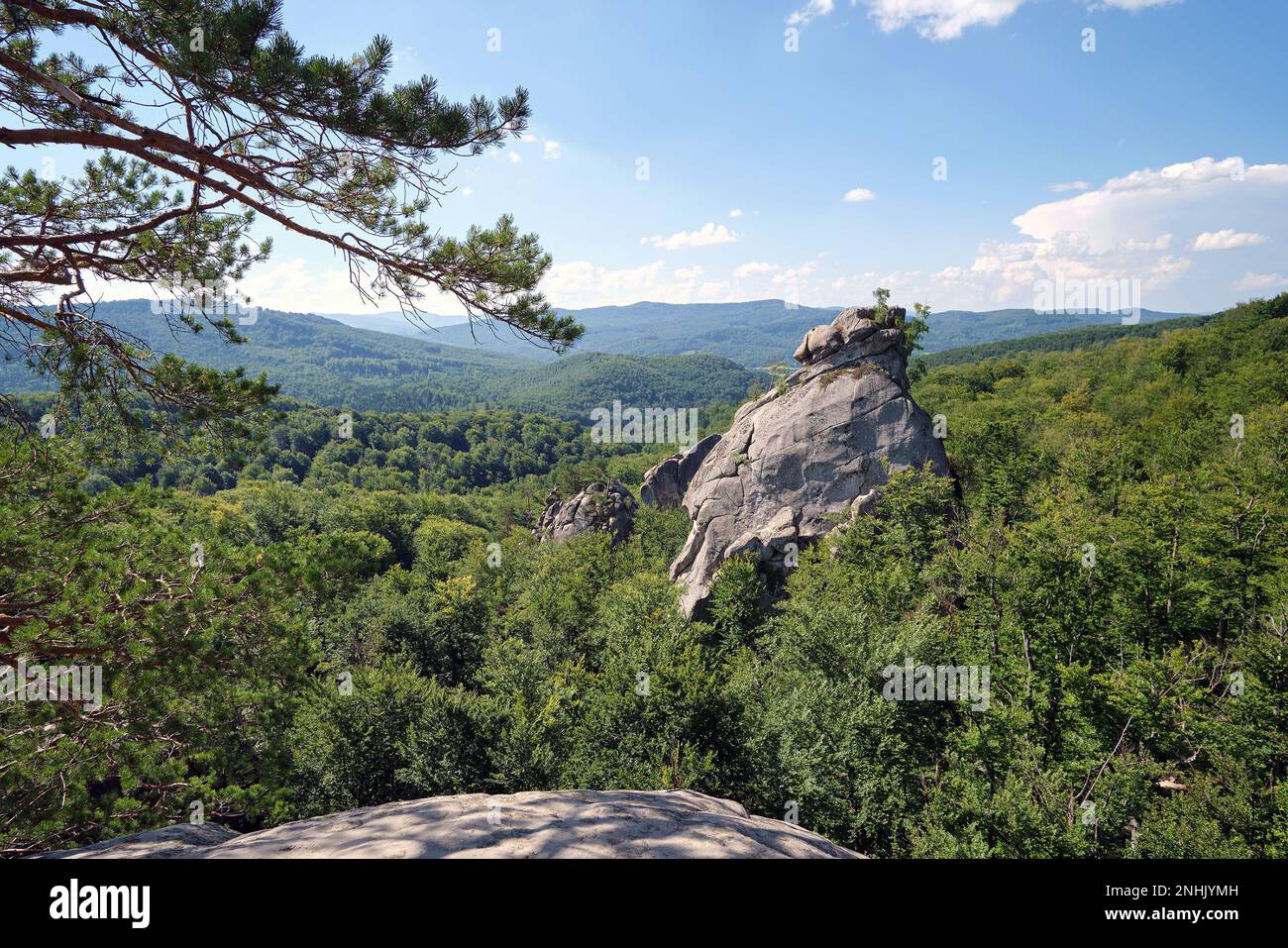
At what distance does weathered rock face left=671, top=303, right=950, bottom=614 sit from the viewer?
97.1 feet

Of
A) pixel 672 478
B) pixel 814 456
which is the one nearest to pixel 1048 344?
pixel 672 478

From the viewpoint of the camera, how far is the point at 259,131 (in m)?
7.11

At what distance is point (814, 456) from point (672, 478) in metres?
30.3

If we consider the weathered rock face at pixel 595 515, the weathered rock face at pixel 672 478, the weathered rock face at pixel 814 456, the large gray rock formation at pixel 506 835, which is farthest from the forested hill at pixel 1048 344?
the large gray rock formation at pixel 506 835

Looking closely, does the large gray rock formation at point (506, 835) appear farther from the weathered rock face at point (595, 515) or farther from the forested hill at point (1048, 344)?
the forested hill at point (1048, 344)

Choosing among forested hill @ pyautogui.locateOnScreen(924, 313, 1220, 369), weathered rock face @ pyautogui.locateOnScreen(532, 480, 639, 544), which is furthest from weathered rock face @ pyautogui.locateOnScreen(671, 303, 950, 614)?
forested hill @ pyautogui.locateOnScreen(924, 313, 1220, 369)

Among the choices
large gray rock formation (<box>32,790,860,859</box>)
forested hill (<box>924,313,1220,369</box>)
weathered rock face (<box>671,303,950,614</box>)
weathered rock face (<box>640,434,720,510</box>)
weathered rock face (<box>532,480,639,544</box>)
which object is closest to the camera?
large gray rock formation (<box>32,790,860,859</box>)

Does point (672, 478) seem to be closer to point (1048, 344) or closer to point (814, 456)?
point (814, 456)

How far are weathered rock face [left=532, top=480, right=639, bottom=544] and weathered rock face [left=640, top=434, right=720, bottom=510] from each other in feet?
8.08

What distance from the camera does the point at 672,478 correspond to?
6019 cm

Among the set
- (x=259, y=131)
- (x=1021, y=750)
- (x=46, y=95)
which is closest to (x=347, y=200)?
(x=259, y=131)

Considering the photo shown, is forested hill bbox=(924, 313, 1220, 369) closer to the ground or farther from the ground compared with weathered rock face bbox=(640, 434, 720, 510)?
farther from the ground

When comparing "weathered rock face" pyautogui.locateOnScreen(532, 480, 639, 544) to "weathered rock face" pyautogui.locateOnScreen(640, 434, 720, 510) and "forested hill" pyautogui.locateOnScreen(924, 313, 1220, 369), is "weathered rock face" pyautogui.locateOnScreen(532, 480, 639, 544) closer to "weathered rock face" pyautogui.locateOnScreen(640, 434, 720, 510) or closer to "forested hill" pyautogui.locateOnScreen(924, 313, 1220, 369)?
"weathered rock face" pyautogui.locateOnScreen(640, 434, 720, 510)

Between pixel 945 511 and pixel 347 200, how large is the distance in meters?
28.7
